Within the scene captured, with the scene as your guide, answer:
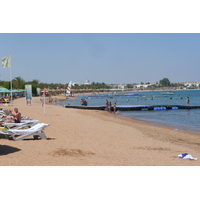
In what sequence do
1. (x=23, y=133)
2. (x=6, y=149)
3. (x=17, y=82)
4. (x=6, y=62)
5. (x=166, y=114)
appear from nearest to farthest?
(x=6, y=149) → (x=23, y=133) → (x=6, y=62) → (x=166, y=114) → (x=17, y=82)

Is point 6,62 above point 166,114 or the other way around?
above

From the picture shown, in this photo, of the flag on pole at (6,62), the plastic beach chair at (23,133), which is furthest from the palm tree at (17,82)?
the plastic beach chair at (23,133)

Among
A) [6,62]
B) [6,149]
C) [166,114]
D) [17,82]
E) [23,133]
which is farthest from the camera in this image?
[17,82]

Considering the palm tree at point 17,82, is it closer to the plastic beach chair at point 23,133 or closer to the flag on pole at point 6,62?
the flag on pole at point 6,62

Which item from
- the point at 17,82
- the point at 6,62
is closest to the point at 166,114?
the point at 6,62

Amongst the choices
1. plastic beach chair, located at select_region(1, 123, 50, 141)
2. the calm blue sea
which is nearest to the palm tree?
the calm blue sea

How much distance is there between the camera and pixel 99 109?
108 ft

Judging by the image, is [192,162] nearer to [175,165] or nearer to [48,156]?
[175,165]

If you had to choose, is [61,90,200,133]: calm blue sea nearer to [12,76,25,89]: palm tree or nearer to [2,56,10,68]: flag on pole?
[2,56,10,68]: flag on pole

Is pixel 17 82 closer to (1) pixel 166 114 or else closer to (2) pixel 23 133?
(1) pixel 166 114

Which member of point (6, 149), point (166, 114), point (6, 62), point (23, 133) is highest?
point (6, 62)
